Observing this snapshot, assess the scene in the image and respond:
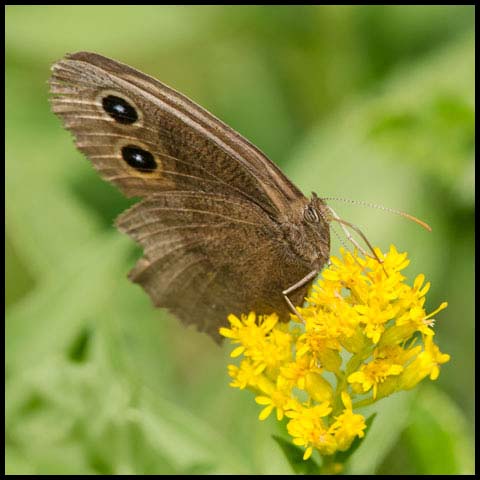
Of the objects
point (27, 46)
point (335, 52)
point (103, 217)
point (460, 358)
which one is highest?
point (27, 46)

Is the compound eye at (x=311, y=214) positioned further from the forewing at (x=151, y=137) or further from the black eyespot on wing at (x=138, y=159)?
the black eyespot on wing at (x=138, y=159)

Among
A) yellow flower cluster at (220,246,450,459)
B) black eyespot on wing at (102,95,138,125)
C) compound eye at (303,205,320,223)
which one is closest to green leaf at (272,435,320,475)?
yellow flower cluster at (220,246,450,459)

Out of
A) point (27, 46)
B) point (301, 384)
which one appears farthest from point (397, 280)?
point (27, 46)

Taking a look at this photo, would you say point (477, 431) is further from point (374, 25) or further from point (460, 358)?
point (374, 25)

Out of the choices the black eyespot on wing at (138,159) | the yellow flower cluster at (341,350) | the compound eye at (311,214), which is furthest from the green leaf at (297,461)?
the black eyespot on wing at (138,159)

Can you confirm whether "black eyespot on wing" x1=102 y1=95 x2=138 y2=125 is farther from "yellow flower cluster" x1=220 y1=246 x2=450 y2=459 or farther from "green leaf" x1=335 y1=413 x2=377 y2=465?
"green leaf" x1=335 y1=413 x2=377 y2=465

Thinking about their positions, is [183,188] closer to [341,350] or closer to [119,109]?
[119,109]
